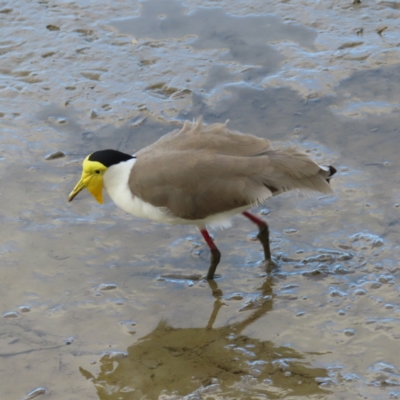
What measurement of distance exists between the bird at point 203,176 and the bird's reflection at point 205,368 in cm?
74

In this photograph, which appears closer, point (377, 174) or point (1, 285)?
point (1, 285)

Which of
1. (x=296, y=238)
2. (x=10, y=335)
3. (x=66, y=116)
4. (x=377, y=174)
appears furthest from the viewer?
(x=66, y=116)

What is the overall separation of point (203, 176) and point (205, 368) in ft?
4.43

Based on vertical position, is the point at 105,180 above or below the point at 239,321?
above

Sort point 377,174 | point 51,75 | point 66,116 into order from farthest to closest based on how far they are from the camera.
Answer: point 51,75 → point 66,116 → point 377,174

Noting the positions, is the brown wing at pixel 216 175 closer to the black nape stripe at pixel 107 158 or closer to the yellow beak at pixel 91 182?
the black nape stripe at pixel 107 158

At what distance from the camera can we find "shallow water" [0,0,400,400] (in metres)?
4.75

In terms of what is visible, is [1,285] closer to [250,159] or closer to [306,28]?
[250,159]

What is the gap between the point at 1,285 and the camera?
18.0 feet

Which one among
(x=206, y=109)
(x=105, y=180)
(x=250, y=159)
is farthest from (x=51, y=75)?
(x=250, y=159)

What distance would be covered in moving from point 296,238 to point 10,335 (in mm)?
2346

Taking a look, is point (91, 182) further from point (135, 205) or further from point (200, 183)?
point (200, 183)

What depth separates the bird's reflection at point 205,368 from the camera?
454 cm

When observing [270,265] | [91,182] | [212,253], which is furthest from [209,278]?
[91,182]
